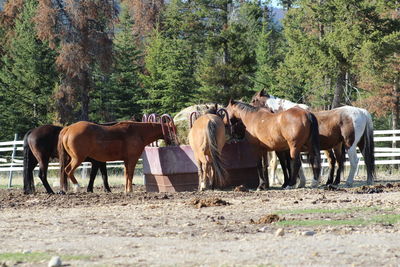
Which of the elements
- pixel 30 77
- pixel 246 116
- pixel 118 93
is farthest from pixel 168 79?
pixel 246 116

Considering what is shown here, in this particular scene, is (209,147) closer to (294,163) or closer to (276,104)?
(294,163)

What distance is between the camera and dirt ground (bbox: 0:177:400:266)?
305 inches

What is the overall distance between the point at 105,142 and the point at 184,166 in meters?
1.87

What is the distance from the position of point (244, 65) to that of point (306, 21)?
4723 millimetres

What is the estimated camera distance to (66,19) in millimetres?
38250

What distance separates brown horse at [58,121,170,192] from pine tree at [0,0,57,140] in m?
25.5

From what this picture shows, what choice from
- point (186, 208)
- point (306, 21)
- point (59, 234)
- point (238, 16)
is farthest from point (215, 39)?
point (59, 234)

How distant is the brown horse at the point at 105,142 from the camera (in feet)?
57.1

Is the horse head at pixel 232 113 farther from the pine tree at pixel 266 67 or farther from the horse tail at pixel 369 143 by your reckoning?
the pine tree at pixel 266 67

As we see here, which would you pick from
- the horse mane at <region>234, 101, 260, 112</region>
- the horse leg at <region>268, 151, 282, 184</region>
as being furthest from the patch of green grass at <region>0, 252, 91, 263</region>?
the horse leg at <region>268, 151, 282, 184</region>

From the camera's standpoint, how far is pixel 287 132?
16.8 metres

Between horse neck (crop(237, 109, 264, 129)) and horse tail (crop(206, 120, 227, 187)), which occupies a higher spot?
horse neck (crop(237, 109, 264, 129))

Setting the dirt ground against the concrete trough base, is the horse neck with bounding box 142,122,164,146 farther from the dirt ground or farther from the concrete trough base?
the dirt ground

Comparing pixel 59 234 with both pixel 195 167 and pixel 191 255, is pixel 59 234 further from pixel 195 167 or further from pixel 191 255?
pixel 195 167
